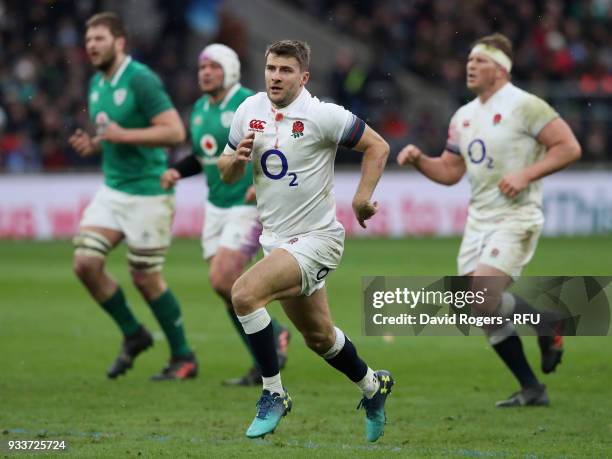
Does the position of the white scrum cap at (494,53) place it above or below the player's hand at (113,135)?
above

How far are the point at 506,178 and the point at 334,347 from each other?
2020 millimetres

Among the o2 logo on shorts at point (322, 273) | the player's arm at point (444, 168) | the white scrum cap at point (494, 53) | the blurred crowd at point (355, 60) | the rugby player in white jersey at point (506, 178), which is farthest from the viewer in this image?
the blurred crowd at point (355, 60)

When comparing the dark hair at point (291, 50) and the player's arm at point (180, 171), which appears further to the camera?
the player's arm at point (180, 171)

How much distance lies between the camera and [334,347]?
23.3 ft

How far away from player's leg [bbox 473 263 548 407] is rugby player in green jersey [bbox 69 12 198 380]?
8.66ft

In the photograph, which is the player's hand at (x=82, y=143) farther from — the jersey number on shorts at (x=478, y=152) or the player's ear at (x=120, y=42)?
the jersey number on shorts at (x=478, y=152)

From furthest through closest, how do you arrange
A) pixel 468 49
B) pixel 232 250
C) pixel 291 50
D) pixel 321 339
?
pixel 468 49, pixel 232 250, pixel 321 339, pixel 291 50

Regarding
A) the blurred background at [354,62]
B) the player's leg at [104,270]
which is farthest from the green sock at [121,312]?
the blurred background at [354,62]

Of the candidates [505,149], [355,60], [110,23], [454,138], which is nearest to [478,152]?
[505,149]

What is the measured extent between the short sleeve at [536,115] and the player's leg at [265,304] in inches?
99.6

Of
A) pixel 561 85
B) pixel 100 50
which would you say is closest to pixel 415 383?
pixel 100 50

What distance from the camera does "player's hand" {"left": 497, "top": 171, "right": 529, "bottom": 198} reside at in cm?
828

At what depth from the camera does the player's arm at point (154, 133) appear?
9.52 m

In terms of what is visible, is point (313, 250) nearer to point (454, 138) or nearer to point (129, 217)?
point (454, 138)
